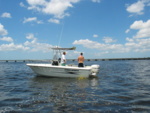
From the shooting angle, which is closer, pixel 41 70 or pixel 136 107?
pixel 136 107

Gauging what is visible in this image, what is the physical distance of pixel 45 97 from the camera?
927 centimetres

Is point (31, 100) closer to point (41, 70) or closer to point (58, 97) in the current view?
point (58, 97)

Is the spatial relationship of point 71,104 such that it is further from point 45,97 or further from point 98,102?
point 45,97

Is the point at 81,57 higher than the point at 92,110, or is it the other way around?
the point at 81,57

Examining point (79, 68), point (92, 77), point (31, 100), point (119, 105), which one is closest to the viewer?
point (119, 105)

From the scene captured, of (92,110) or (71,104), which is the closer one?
(92,110)

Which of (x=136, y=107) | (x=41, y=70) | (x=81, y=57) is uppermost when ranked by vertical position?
(x=81, y=57)

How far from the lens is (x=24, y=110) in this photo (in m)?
7.16

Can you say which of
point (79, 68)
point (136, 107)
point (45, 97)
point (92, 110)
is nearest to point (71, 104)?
point (92, 110)

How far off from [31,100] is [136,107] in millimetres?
5142

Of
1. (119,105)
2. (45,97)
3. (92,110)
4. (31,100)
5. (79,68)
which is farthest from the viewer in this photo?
(79,68)

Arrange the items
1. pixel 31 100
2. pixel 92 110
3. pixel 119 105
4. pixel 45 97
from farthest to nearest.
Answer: pixel 45 97 → pixel 31 100 → pixel 119 105 → pixel 92 110

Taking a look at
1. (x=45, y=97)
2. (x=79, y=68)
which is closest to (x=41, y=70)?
(x=79, y=68)

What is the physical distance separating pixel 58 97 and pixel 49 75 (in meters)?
7.91
